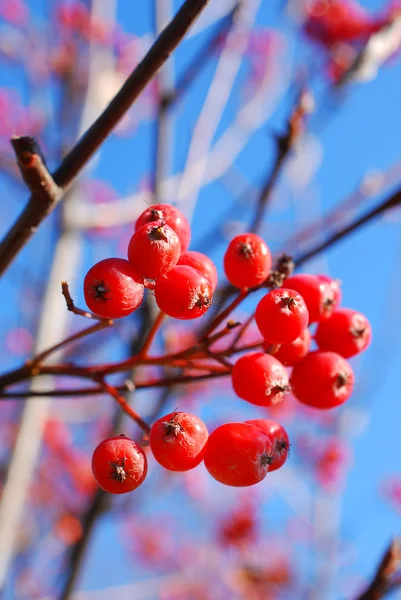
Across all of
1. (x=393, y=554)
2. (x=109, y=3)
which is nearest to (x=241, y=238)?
(x=393, y=554)

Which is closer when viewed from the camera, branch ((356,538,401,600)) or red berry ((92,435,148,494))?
red berry ((92,435,148,494))

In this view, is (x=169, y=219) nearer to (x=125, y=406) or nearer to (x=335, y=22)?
(x=125, y=406)

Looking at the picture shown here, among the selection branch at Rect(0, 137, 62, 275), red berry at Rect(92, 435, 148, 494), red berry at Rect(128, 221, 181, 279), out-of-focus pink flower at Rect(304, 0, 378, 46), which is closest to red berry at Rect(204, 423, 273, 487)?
red berry at Rect(92, 435, 148, 494)

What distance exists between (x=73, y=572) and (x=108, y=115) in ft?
8.08

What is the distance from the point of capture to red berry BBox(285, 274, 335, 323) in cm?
133

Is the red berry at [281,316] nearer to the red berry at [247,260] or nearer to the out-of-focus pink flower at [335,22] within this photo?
the red berry at [247,260]

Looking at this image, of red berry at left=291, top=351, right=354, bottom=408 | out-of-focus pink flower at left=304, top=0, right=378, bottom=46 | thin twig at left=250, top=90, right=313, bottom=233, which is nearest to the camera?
red berry at left=291, top=351, right=354, bottom=408

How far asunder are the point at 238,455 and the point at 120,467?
0.78 ft

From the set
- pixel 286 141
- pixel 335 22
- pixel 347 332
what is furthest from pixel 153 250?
pixel 335 22

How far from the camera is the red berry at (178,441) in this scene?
1112mm

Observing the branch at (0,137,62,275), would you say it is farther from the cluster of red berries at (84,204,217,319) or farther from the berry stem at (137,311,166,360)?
the berry stem at (137,311,166,360)

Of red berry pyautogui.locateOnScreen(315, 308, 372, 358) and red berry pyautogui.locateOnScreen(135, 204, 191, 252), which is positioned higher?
red berry pyautogui.locateOnScreen(135, 204, 191, 252)

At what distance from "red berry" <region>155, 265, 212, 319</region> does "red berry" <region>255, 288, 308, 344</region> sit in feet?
0.43

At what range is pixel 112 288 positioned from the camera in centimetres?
109
